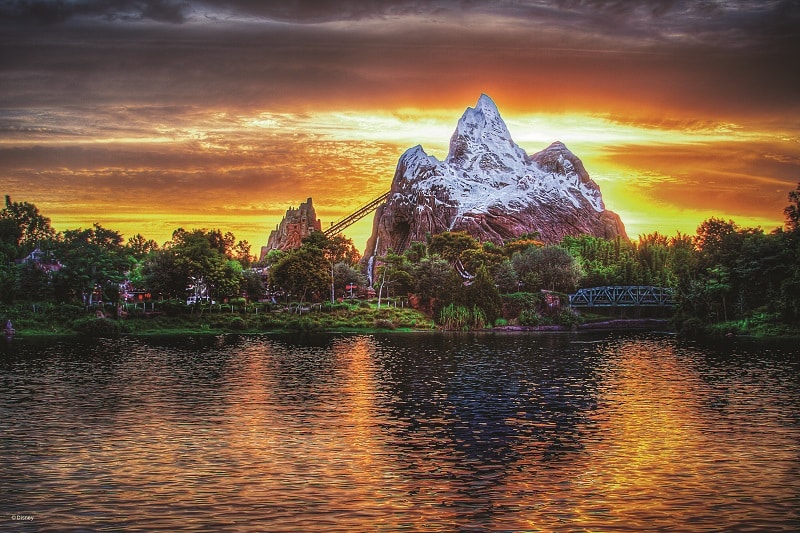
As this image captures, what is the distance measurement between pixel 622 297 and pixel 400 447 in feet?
421

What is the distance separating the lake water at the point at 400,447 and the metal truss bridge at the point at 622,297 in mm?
82796

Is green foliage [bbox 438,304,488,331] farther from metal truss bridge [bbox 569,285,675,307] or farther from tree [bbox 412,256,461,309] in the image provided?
metal truss bridge [bbox 569,285,675,307]

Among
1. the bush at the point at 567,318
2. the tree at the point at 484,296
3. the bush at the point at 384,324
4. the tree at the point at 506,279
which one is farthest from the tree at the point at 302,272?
the bush at the point at 567,318

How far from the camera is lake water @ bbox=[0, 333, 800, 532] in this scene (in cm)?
2516

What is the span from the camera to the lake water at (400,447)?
25156 millimetres

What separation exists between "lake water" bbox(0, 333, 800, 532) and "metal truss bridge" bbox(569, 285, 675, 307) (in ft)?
272

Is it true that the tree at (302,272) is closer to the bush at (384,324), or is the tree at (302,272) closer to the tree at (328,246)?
the tree at (328,246)

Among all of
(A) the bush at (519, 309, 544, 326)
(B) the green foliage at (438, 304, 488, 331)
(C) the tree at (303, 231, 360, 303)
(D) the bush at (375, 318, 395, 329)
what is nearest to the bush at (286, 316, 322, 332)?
(D) the bush at (375, 318, 395, 329)

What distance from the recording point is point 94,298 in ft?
Result: 404

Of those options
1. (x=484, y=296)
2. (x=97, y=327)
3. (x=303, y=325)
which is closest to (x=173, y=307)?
(x=97, y=327)

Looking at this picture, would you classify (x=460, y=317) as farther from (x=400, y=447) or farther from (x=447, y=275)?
(x=400, y=447)

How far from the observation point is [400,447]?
34906 millimetres

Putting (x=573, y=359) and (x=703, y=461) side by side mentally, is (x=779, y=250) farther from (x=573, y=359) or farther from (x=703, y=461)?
(x=703, y=461)

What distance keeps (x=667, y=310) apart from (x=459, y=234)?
45.6 metres
